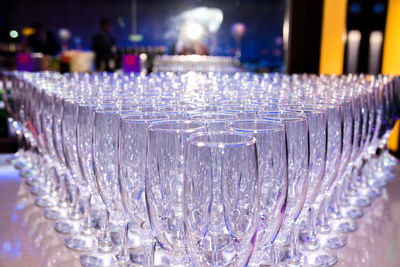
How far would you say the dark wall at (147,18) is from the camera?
6.07 meters

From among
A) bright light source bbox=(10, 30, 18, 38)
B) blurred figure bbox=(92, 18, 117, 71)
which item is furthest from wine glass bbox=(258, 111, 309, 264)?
bright light source bbox=(10, 30, 18, 38)

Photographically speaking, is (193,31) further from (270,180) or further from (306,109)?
(270,180)

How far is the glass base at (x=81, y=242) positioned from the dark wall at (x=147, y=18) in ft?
17.5

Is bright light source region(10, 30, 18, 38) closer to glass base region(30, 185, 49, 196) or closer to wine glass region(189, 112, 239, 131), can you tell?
glass base region(30, 185, 49, 196)

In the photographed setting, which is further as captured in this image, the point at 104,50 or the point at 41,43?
the point at 41,43

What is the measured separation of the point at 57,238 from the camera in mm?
913

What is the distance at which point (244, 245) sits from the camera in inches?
21.0

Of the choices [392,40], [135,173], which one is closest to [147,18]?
[392,40]

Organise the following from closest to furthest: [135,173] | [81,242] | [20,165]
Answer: [135,173] → [81,242] → [20,165]

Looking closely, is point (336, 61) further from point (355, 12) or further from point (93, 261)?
point (93, 261)

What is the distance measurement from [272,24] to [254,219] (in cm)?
574

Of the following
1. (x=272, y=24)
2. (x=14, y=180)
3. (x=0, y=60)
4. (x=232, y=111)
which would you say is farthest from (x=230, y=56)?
(x=232, y=111)

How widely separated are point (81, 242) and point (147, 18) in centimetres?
557

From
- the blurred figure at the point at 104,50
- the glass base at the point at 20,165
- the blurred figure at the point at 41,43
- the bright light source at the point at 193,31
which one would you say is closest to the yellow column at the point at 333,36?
the bright light source at the point at 193,31
